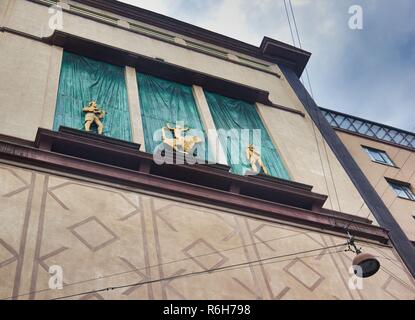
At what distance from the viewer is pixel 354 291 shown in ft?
27.6

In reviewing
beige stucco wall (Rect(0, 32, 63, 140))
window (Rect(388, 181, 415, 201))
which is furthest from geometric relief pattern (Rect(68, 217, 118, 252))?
window (Rect(388, 181, 415, 201))

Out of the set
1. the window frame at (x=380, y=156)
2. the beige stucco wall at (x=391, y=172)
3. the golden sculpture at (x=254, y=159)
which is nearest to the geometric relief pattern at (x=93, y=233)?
the golden sculpture at (x=254, y=159)

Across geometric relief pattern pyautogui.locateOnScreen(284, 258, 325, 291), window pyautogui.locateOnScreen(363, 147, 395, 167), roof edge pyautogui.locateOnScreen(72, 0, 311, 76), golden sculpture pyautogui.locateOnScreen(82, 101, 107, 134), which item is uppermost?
roof edge pyautogui.locateOnScreen(72, 0, 311, 76)

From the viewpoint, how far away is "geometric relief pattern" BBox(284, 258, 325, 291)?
8180mm

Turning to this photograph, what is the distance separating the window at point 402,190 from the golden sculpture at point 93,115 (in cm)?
934

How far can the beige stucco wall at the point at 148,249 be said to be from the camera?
21.3 feet

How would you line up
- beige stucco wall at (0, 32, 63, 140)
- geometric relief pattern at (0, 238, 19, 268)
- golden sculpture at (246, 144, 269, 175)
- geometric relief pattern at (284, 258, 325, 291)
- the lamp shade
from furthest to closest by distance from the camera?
golden sculpture at (246, 144, 269, 175) → beige stucco wall at (0, 32, 63, 140) → geometric relief pattern at (284, 258, 325, 291) → the lamp shade → geometric relief pattern at (0, 238, 19, 268)

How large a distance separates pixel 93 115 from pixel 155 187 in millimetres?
2618

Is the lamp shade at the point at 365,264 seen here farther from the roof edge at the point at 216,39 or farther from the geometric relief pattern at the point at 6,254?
the roof edge at the point at 216,39

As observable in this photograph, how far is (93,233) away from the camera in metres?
7.22

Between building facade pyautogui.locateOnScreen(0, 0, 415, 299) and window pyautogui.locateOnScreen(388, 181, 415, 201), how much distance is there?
2957mm

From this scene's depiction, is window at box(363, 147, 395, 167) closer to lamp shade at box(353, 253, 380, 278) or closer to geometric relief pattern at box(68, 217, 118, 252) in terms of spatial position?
lamp shade at box(353, 253, 380, 278)

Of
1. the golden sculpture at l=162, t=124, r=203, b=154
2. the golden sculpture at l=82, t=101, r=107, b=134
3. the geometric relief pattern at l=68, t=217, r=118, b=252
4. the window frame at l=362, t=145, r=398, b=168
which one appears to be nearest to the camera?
the geometric relief pattern at l=68, t=217, r=118, b=252

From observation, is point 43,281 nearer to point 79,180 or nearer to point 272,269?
point 79,180
